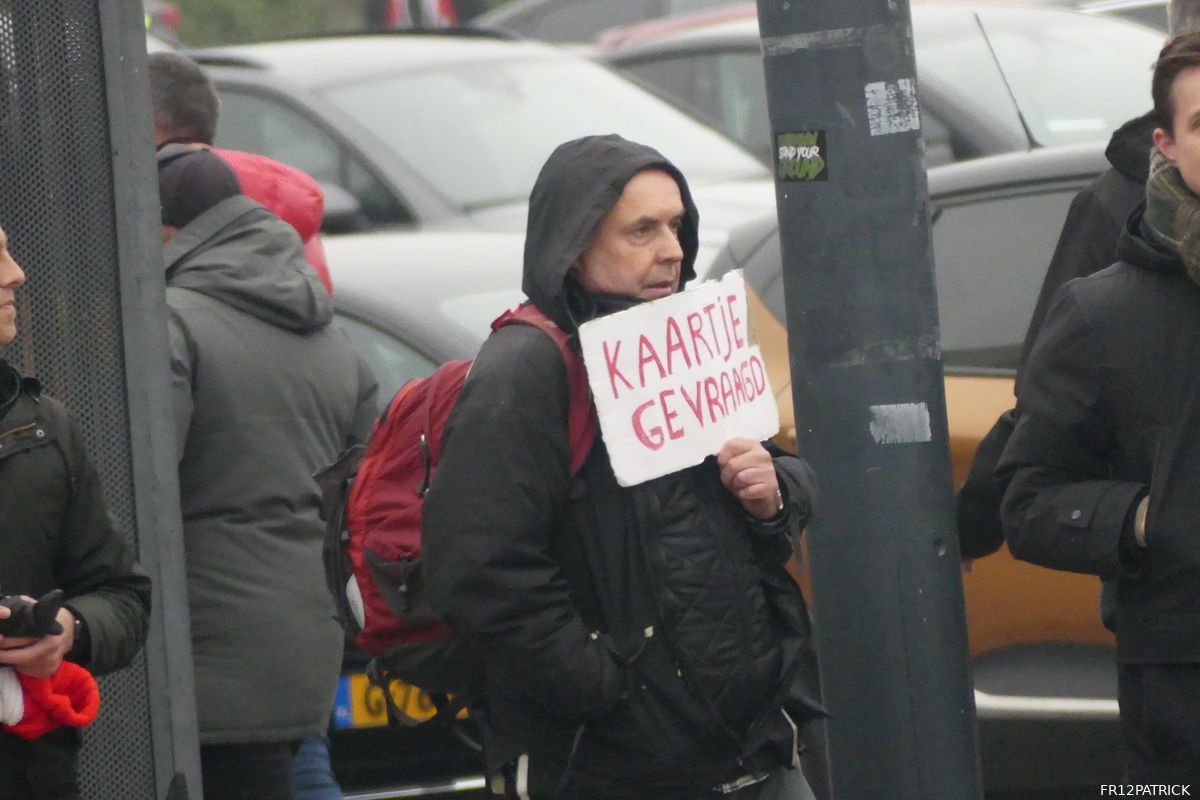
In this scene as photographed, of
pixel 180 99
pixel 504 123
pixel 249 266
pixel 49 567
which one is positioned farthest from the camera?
pixel 504 123

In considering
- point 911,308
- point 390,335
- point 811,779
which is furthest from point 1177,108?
point 390,335

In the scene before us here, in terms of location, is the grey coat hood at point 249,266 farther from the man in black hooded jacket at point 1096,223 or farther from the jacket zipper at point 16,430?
the man in black hooded jacket at point 1096,223

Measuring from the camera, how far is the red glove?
342 centimetres

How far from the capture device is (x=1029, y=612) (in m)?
5.68

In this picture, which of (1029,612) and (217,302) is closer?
(217,302)

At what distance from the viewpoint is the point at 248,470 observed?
15.5 feet

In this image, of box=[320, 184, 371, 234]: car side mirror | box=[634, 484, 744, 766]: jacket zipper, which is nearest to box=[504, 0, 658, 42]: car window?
box=[320, 184, 371, 234]: car side mirror

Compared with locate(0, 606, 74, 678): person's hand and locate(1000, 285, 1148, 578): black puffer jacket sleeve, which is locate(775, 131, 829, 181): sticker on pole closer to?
locate(1000, 285, 1148, 578): black puffer jacket sleeve

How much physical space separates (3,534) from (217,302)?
55.9 inches

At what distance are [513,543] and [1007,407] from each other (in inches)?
98.2

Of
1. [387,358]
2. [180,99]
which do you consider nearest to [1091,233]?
[180,99]

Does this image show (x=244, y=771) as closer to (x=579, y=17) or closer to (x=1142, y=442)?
(x=1142, y=442)

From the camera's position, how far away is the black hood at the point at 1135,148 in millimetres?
4141

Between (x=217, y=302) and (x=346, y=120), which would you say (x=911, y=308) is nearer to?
(x=217, y=302)
